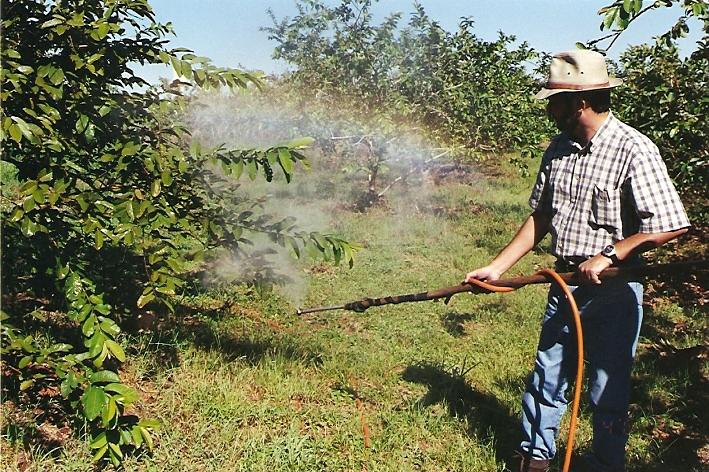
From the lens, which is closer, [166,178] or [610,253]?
[610,253]

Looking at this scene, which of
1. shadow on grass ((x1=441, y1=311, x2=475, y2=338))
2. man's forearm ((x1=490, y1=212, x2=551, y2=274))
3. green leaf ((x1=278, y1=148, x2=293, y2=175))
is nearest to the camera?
green leaf ((x1=278, y1=148, x2=293, y2=175))

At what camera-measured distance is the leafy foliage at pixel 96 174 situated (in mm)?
2410

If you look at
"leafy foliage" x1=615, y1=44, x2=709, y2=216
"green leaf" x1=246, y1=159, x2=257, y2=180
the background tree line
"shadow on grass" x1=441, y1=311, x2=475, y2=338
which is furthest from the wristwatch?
"shadow on grass" x1=441, y1=311, x2=475, y2=338

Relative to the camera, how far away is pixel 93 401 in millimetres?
2338

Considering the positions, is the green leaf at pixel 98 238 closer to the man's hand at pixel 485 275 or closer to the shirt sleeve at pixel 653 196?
the man's hand at pixel 485 275

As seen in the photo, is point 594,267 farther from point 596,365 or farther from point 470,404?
point 470,404

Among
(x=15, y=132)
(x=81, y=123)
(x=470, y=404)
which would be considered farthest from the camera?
(x=470, y=404)

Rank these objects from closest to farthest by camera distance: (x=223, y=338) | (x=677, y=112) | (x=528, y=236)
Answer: (x=528, y=236), (x=677, y=112), (x=223, y=338)

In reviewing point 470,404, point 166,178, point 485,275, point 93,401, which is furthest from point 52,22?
point 470,404

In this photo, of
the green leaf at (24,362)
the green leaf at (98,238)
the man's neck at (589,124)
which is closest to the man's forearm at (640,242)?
the man's neck at (589,124)

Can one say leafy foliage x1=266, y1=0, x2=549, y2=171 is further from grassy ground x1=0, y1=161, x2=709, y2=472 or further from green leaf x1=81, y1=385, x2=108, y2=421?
green leaf x1=81, y1=385, x2=108, y2=421

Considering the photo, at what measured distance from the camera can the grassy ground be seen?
290cm

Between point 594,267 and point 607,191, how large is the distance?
0.32 m

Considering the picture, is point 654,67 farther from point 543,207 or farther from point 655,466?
point 655,466
